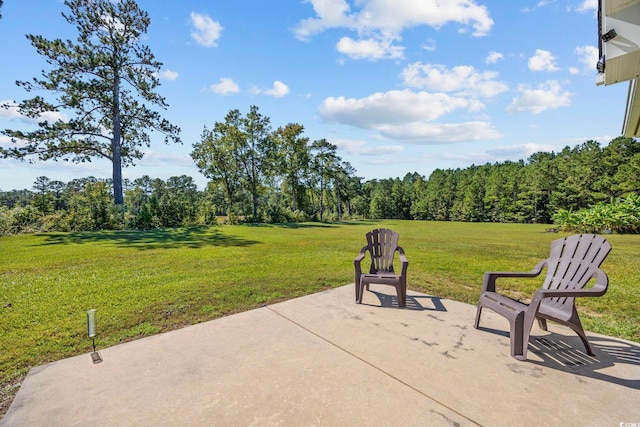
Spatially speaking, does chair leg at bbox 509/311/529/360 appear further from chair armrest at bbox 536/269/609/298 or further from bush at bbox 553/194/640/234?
bush at bbox 553/194/640/234

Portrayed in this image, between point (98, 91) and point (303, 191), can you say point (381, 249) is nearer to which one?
point (98, 91)

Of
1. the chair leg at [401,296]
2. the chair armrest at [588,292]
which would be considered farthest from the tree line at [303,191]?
the chair armrest at [588,292]

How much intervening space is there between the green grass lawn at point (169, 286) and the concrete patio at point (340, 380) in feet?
1.41

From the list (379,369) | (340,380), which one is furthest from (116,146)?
(379,369)

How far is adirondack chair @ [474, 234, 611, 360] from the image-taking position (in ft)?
7.64

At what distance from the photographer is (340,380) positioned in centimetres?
207

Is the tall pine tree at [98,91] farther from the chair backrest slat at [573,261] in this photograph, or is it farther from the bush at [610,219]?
the bush at [610,219]

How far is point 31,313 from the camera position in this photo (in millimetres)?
3523

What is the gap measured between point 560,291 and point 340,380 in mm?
1920

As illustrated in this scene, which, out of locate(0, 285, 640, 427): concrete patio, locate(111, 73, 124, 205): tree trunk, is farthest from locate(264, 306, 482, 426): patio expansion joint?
locate(111, 73, 124, 205): tree trunk

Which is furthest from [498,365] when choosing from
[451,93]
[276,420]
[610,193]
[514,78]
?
[610,193]

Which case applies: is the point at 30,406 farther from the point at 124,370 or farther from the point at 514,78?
the point at 514,78

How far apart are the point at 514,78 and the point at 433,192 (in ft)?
118

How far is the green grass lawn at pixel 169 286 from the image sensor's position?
9.76 ft
